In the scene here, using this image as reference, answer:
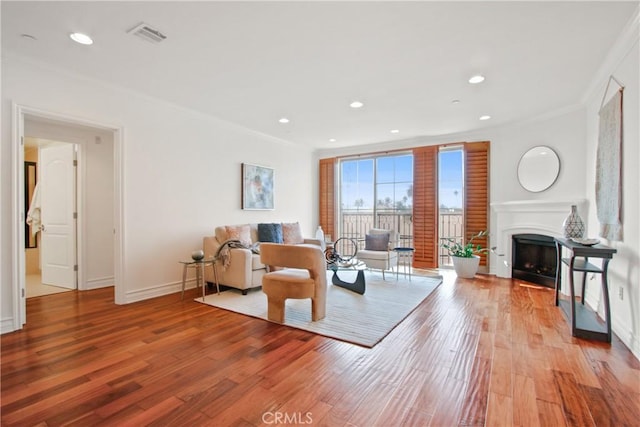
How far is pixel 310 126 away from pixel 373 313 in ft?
10.8

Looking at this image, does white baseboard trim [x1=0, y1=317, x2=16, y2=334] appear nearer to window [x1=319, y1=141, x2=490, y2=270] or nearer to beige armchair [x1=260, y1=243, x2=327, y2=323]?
beige armchair [x1=260, y1=243, x2=327, y2=323]

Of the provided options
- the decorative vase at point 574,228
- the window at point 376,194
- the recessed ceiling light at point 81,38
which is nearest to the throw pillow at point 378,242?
the window at point 376,194

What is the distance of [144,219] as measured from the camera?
3.88 metres

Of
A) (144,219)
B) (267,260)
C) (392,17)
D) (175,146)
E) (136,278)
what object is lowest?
(136,278)

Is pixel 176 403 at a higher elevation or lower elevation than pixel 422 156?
lower

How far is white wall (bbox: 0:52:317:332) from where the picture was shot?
9.51ft

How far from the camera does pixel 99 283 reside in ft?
14.8

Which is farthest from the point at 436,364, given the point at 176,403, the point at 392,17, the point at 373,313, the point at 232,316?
the point at 392,17

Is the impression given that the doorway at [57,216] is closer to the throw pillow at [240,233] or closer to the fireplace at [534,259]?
the throw pillow at [240,233]

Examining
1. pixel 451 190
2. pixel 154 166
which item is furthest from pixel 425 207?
pixel 154 166

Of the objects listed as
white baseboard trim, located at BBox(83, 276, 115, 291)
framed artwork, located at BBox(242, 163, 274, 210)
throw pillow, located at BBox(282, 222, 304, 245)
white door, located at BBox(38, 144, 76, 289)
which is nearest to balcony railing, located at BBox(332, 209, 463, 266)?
throw pillow, located at BBox(282, 222, 304, 245)

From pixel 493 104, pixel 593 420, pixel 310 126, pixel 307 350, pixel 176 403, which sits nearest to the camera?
pixel 593 420

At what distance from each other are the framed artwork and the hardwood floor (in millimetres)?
2588

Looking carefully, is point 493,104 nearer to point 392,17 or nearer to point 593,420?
point 392,17
